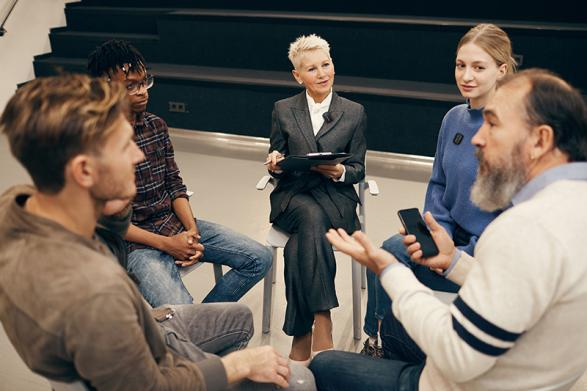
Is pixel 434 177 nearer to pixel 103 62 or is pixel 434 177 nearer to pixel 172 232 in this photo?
pixel 172 232

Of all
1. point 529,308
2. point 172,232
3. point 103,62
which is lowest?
point 172,232

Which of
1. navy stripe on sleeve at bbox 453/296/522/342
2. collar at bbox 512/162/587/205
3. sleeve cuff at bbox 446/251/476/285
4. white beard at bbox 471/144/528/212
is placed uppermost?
collar at bbox 512/162/587/205

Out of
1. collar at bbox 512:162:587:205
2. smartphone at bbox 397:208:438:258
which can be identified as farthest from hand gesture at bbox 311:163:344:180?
collar at bbox 512:162:587:205

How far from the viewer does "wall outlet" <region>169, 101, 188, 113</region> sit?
5152mm

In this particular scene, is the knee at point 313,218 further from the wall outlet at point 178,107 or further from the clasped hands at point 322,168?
the wall outlet at point 178,107

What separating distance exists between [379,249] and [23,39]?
204 inches

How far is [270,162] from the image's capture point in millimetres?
2547

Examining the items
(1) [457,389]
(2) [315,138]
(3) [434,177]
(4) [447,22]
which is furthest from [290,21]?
(1) [457,389]

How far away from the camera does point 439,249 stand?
1772 mm

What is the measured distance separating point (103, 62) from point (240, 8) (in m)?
3.68

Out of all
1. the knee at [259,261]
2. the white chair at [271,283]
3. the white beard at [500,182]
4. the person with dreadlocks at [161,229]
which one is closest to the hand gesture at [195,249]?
the person with dreadlocks at [161,229]

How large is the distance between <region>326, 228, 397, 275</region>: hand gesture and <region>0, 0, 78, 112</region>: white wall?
16.1 ft

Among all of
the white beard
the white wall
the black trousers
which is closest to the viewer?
the white beard

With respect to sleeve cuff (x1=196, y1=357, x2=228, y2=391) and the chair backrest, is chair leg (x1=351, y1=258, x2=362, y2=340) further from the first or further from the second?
the chair backrest
